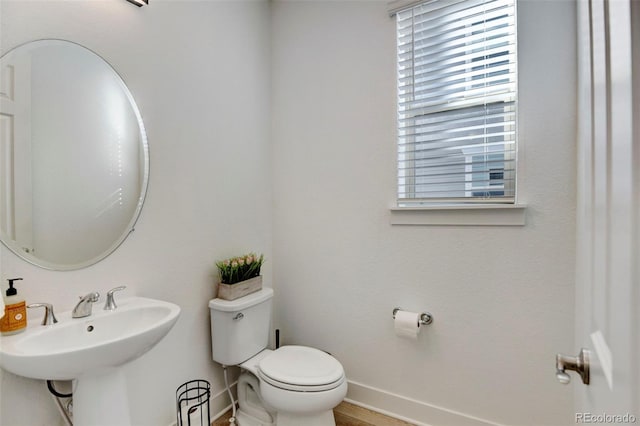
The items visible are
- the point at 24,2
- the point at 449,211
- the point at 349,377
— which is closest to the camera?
the point at 24,2


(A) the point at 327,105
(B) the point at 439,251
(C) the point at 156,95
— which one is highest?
(A) the point at 327,105

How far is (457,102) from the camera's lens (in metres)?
1.66

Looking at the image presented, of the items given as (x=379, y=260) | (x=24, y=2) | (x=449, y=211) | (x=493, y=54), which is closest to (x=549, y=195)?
(x=449, y=211)

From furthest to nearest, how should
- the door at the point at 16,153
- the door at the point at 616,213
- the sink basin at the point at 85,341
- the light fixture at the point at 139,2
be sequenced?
the light fixture at the point at 139,2 → the door at the point at 16,153 → the sink basin at the point at 85,341 → the door at the point at 616,213

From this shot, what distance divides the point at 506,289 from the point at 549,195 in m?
0.48

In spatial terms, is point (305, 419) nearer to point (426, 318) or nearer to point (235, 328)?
point (235, 328)

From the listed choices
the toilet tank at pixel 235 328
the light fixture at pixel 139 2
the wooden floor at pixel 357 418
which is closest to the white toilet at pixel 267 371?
the toilet tank at pixel 235 328

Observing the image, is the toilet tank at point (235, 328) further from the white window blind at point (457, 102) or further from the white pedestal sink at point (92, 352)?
the white window blind at point (457, 102)

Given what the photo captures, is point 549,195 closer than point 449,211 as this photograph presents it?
Yes

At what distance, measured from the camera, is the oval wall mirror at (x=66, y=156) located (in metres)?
1.09

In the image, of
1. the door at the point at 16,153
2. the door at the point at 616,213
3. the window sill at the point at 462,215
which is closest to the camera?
the door at the point at 616,213

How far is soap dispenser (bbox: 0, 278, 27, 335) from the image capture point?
3.19 feet

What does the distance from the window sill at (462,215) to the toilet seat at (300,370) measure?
846 mm

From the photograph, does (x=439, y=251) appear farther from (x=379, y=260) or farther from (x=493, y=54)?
(x=493, y=54)
